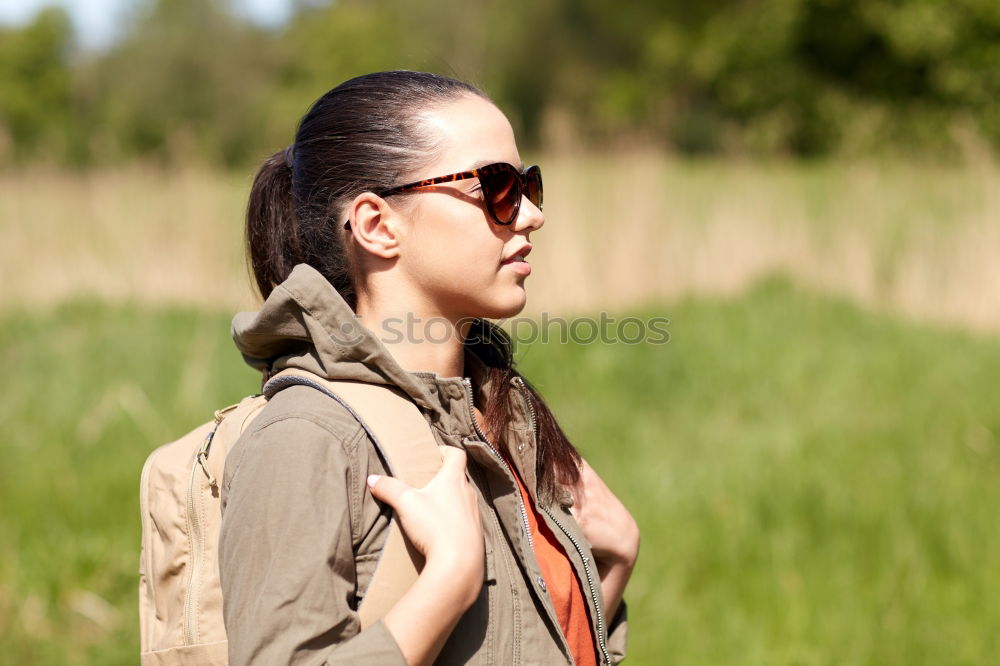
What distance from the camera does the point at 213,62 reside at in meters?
27.4

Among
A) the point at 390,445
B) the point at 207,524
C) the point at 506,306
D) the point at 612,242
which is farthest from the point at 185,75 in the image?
the point at 390,445

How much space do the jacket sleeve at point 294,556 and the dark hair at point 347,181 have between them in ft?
1.37

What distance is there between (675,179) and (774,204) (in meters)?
1.16

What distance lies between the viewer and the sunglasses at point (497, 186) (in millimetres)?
1569

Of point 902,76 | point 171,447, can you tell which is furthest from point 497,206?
point 902,76

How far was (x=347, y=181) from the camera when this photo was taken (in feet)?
5.23

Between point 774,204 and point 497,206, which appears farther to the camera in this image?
point 774,204

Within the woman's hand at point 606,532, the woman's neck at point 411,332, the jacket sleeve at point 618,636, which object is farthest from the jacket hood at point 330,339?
the jacket sleeve at point 618,636

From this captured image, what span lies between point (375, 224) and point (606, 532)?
2.30ft

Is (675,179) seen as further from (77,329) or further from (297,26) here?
(297,26)

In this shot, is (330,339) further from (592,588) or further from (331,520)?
(592,588)

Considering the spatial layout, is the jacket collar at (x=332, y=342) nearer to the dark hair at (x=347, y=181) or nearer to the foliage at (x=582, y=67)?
the dark hair at (x=347, y=181)

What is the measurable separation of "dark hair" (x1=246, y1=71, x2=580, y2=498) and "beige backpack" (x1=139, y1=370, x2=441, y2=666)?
28 cm

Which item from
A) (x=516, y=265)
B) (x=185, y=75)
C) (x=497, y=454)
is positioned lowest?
(x=497, y=454)
